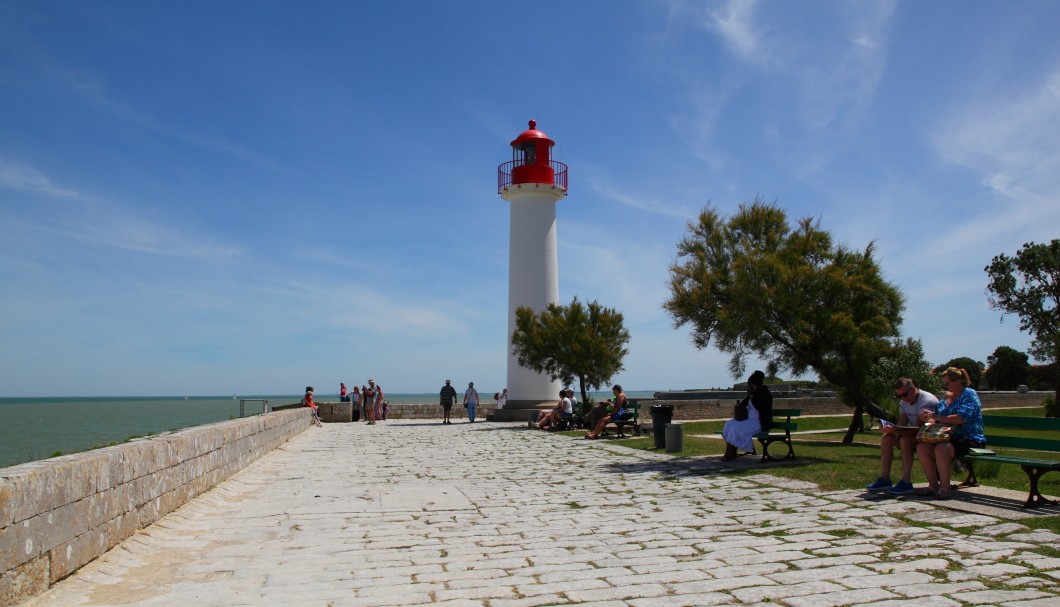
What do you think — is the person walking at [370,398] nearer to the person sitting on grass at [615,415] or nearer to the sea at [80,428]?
the sea at [80,428]

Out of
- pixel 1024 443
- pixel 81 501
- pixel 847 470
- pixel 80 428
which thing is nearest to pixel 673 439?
pixel 847 470

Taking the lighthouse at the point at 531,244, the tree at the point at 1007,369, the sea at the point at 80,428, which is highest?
the lighthouse at the point at 531,244

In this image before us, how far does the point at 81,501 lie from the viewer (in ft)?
17.5

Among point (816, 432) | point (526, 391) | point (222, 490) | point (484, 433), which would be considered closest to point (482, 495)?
point (222, 490)

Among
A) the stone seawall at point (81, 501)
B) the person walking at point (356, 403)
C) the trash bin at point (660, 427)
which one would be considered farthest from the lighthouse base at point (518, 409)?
the stone seawall at point (81, 501)

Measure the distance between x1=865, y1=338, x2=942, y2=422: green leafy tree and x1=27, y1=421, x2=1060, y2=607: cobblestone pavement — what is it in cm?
1158

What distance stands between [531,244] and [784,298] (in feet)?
56.8

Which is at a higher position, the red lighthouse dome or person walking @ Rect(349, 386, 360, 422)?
the red lighthouse dome

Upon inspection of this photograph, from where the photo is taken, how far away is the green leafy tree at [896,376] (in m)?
19.5

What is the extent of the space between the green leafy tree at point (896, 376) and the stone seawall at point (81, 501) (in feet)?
54.7

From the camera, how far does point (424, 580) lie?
16.3 ft

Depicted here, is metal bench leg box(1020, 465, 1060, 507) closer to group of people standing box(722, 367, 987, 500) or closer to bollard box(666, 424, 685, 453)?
group of people standing box(722, 367, 987, 500)

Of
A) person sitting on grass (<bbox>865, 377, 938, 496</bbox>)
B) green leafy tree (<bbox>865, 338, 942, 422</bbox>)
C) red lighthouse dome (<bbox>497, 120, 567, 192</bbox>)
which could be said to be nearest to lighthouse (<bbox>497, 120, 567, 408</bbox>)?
red lighthouse dome (<bbox>497, 120, 567, 192</bbox>)

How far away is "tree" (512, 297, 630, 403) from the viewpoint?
25062 mm
